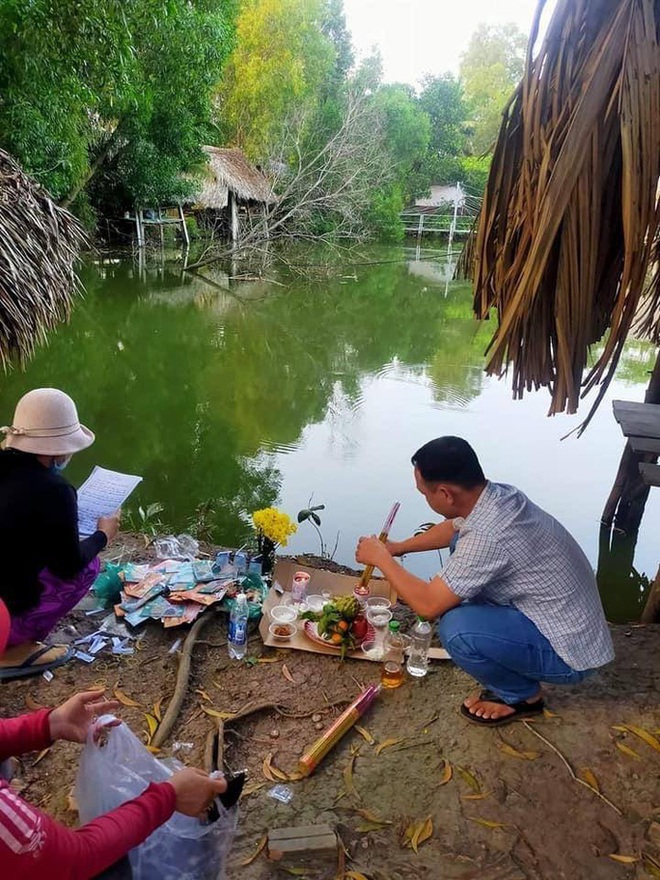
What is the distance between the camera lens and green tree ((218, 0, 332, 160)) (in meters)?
17.8

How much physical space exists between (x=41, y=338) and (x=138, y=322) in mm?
6005

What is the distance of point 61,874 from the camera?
3.56 feet

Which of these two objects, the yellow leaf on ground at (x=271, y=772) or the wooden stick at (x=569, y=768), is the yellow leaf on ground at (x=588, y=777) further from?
the yellow leaf on ground at (x=271, y=772)

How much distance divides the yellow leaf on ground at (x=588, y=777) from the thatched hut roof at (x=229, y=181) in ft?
56.9

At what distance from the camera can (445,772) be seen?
1.99m

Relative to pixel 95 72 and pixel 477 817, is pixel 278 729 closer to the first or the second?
pixel 477 817

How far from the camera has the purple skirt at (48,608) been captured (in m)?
2.35

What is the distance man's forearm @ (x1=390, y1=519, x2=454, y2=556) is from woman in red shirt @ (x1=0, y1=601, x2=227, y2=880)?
1209 millimetres

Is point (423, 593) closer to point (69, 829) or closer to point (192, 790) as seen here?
point (192, 790)

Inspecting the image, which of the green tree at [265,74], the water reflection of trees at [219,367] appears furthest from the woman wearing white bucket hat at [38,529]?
the green tree at [265,74]

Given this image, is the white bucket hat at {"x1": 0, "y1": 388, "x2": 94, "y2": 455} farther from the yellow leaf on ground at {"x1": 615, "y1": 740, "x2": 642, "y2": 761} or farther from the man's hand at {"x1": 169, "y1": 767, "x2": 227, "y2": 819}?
the yellow leaf on ground at {"x1": 615, "y1": 740, "x2": 642, "y2": 761}

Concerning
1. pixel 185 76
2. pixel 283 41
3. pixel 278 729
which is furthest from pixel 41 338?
pixel 283 41

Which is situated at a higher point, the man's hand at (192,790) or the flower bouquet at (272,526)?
the man's hand at (192,790)

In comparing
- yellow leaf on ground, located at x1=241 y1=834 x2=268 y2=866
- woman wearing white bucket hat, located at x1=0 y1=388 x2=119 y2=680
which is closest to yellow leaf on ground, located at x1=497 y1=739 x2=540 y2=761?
yellow leaf on ground, located at x1=241 y1=834 x2=268 y2=866
